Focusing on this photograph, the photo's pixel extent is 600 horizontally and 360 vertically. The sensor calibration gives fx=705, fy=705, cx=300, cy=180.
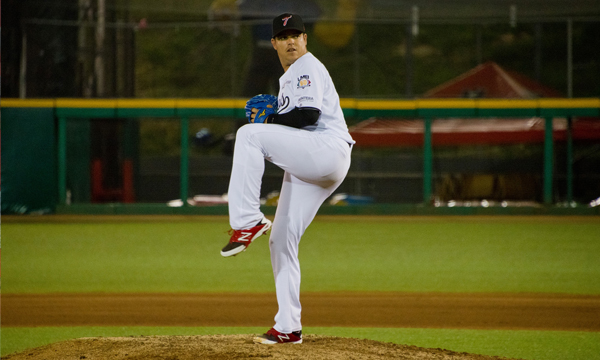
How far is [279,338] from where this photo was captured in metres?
3.30

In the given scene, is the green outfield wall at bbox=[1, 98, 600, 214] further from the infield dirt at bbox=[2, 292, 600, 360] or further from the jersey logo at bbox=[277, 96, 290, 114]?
the jersey logo at bbox=[277, 96, 290, 114]

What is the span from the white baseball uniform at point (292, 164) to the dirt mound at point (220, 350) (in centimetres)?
20

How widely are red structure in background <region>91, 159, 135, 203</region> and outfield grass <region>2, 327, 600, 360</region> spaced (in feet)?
31.4

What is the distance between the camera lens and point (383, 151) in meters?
22.2

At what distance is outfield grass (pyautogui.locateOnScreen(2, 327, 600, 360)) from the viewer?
4.09 meters

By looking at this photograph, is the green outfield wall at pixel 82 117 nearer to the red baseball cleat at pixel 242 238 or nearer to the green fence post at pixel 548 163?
the green fence post at pixel 548 163

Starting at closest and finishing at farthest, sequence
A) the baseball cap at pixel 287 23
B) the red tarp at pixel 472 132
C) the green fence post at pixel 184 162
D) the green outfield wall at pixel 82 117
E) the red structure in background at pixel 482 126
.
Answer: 1. the baseball cap at pixel 287 23
2. the green outfield wall at pixel 82 117
3. the green fence post at pixel 184 162
4. the red tarp at pixel 472 132
5. the red structure in background at pixel 482 126

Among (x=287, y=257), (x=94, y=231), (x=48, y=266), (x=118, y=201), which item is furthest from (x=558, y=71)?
(x=287, y=257)

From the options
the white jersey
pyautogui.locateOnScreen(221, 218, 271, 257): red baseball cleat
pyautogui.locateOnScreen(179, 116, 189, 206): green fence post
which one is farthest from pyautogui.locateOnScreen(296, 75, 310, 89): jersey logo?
pyautogui.locateOnScreen(179, 116, 189, 206): green fence post

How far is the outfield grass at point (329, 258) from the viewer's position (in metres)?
6.60

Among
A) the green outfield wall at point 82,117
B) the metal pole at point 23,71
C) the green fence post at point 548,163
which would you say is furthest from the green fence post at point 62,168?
the green fence post at point 548,163

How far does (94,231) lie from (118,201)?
3670mm

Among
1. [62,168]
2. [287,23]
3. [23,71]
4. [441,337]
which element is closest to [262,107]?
[287,23]

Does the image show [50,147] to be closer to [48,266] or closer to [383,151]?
[48,266]
